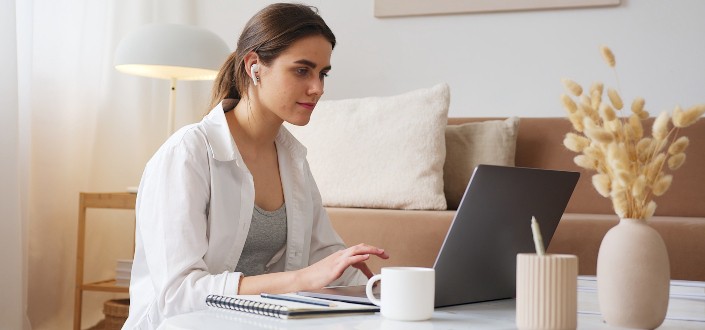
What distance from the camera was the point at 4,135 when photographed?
281cm

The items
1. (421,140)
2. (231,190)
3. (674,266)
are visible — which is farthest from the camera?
(421,140)

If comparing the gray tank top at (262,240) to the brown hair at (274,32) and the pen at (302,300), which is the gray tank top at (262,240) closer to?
the brown hair at (274,32)

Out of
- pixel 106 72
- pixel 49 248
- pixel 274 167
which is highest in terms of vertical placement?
pixel 106 72

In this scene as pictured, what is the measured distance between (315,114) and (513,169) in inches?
77.4

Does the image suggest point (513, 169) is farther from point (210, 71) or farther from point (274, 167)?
point (210, 71)

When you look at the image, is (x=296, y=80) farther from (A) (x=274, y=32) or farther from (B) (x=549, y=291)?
(B) (x=549, y=291)

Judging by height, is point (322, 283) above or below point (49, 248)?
above

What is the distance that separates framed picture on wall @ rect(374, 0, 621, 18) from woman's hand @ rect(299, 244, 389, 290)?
93.2 inches

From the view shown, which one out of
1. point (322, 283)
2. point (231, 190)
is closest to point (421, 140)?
point (231, 190)

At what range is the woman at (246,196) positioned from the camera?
50.3 inches

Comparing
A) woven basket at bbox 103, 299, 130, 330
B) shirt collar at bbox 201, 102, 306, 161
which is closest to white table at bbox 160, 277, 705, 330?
shirt collar at bbox 201, 102, 306, 161

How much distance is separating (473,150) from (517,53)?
2.26ft

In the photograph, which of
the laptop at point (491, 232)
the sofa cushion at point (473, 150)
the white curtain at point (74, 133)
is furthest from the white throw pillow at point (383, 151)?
the laptop at point (491, 232)

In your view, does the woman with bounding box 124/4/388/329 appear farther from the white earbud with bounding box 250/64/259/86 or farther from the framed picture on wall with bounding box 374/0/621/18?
the framed picture on wall with bounding box 374/0/621/18
